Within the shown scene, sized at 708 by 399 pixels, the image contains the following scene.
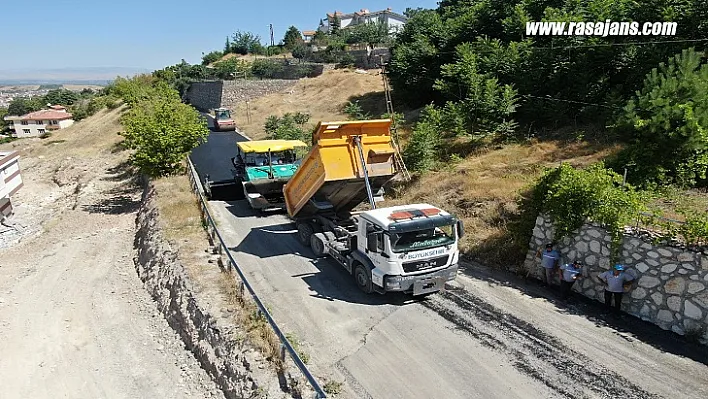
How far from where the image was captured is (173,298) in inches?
511

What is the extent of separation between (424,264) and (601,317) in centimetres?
385

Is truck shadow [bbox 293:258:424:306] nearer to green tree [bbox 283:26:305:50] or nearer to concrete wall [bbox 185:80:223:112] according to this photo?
concrete wall [bbox 185:80:223:112]

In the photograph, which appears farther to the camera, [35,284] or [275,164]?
[275,164]

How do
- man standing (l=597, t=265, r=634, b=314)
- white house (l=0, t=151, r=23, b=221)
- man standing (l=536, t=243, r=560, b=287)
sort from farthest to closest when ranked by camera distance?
white house (l=0, t=151, r=23, b=221)
man standing (l=536, t=243, r=560, b=287)
man standing (l=597, t=265, r=634, b=314)

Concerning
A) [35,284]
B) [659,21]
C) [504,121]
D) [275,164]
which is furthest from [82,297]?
[659,21]

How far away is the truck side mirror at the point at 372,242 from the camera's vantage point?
413 inches

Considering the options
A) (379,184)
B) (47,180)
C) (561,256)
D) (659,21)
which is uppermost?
(659,21)

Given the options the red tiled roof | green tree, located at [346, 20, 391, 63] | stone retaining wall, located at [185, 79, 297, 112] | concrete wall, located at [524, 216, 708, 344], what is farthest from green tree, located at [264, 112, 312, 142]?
the red tiled roof

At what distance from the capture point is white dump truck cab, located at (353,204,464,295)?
33.6 ft

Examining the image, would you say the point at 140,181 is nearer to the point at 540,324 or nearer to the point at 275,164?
the point at 275,164

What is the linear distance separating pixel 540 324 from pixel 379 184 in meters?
5.76

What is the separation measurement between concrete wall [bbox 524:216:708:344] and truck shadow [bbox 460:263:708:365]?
0.18m

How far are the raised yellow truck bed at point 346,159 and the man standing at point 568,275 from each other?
195 inches

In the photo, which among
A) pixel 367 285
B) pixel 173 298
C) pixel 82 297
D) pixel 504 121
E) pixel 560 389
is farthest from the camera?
pixel 504 121
